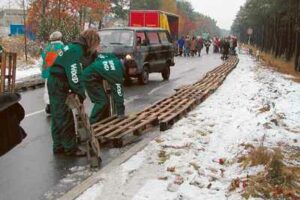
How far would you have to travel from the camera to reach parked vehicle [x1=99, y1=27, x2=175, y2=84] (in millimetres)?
16281

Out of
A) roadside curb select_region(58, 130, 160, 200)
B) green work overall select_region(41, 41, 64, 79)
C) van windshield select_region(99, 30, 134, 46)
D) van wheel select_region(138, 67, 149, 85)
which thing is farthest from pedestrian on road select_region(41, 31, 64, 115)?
van wheel select_region(138, 67, 149, 85)

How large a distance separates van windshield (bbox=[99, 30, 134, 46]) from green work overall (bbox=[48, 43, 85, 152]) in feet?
29.6

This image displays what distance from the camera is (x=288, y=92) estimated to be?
15555 mm

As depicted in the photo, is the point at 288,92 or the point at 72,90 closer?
the point at 72,90

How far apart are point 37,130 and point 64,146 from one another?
6.65 feet

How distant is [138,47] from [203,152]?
9.59 m

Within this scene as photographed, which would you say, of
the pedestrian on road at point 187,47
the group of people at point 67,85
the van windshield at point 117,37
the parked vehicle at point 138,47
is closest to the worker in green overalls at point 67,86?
the group of people at point 67,85

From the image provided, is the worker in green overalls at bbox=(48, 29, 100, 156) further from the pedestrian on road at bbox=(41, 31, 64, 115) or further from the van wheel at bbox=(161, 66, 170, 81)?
the van wheel at bbox=(161, 66, 170, 81)

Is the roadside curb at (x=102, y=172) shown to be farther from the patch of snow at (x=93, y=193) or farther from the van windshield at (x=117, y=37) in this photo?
the van windshield at (x=117, y=37)

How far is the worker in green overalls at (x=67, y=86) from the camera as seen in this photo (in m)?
7.13

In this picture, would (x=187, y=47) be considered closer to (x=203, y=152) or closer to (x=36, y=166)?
(x=203, y=152)

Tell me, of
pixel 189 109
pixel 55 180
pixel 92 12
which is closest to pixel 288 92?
pixel 189 109

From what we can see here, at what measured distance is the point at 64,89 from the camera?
7418 mm

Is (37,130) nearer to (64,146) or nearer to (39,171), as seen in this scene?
(64,146)
